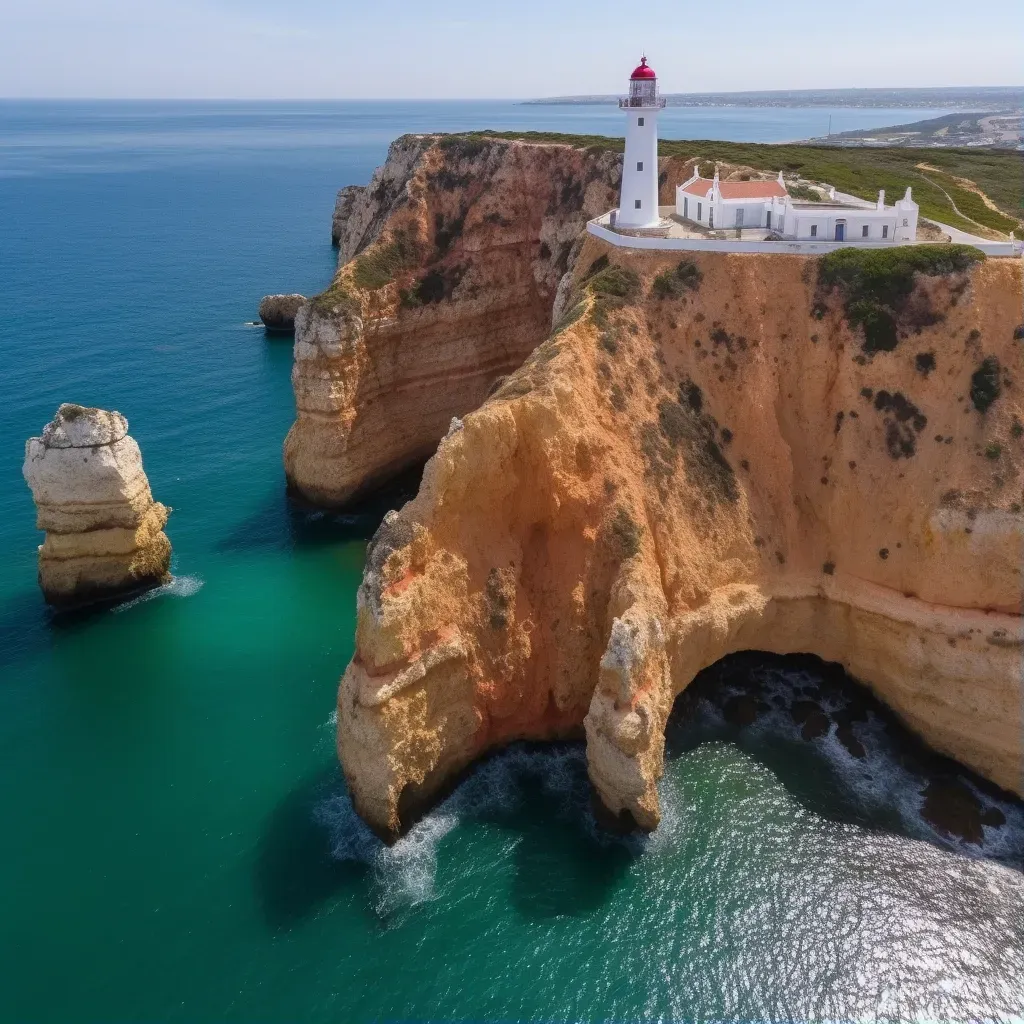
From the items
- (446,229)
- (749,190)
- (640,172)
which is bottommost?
(446,229)

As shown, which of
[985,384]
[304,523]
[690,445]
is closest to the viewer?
[985,384]

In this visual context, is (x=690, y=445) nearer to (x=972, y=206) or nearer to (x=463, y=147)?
(x=972, y=206)

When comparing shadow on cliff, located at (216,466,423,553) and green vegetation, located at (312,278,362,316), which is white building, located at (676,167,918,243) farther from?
shadow on cliff, located at (216,466,423,553)

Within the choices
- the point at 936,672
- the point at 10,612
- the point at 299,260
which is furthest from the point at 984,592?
the point at 299,260

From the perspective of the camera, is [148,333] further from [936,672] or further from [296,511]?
[936,672]

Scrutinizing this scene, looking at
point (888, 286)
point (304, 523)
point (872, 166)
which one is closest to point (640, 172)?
point (888, 286)

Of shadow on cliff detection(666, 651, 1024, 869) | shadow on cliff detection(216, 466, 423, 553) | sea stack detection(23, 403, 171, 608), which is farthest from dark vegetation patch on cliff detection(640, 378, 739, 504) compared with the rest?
sea stack detection(23, 403, 171, 608)
